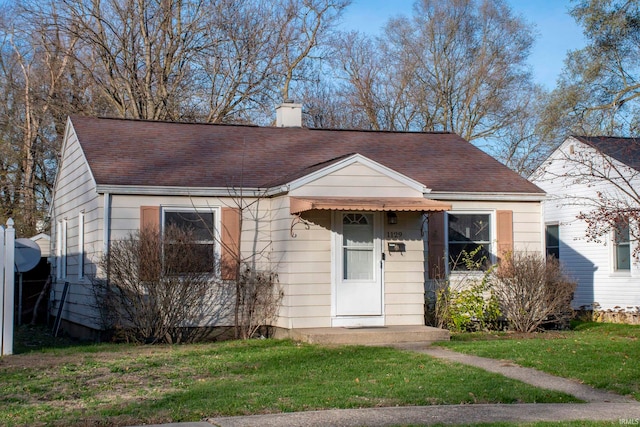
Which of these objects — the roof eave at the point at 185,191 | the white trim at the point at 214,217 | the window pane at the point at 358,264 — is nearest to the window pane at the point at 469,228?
the window pane at the point at 358,264

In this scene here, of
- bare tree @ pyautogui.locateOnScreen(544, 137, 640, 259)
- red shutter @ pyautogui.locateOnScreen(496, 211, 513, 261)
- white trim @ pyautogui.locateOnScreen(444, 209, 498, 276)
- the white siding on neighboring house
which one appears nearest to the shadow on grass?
the white siding on neighboring house

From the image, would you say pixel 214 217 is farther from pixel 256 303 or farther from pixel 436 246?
pixel 436 246

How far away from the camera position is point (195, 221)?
597 inches

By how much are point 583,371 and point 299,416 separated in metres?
4.54

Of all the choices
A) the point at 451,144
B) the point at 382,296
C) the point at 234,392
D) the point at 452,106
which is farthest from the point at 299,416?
the point at 452,106

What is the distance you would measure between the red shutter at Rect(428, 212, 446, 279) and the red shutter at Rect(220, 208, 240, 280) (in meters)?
3.82

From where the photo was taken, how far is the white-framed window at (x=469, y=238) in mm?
16406

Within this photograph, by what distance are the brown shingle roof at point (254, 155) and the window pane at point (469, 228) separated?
0.63 m

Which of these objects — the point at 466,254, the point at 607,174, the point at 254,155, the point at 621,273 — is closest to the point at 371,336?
the point at 466,254

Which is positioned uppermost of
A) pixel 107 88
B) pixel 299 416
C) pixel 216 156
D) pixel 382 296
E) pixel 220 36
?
pixel 220 36

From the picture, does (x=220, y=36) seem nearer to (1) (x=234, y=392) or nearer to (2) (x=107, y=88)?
(2) (x=107, y=88)

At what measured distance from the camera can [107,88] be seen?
92.5ft

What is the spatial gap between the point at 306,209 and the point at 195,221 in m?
2.75

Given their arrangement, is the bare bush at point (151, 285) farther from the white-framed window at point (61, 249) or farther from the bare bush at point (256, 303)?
the white-framed window at point (61, 249)
